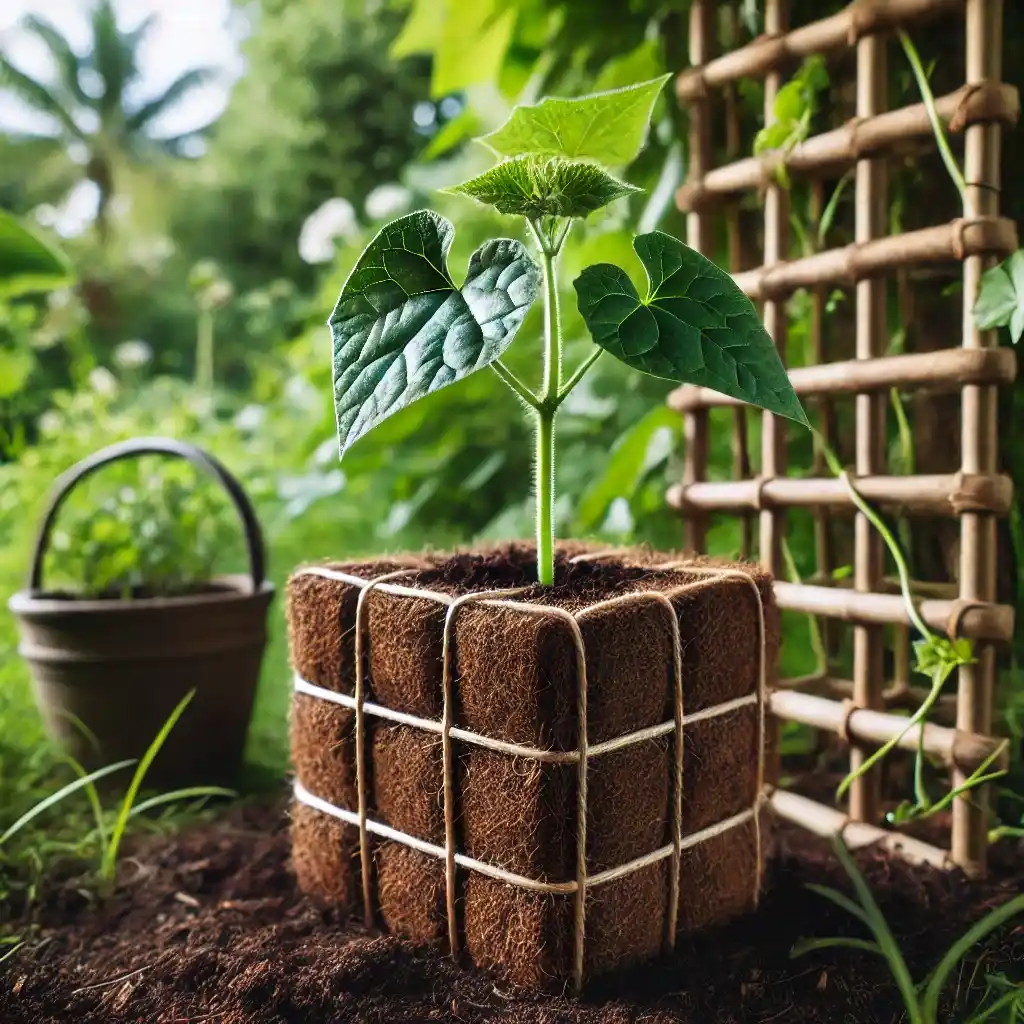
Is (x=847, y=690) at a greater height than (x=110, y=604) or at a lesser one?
lesser

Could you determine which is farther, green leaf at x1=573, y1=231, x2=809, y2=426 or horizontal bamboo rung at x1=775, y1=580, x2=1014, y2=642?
horizontal bamboo rung at x1=775, y1=580, x2=1014, y2=642

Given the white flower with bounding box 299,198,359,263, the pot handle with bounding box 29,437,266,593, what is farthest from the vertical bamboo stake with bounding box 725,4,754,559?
the white flower with bounding box 299,198,359,263

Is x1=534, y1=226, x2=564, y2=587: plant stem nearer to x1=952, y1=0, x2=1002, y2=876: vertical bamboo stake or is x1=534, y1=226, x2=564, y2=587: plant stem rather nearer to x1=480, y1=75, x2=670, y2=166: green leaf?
x1=480, y1=75, x2=670, y2=166: green leaf

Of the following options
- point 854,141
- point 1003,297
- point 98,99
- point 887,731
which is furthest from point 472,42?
point 98,99

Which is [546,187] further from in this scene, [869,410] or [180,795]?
[180,795]

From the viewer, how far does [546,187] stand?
65 centimetres

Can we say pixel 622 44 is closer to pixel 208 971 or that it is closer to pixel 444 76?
pixel 444 76

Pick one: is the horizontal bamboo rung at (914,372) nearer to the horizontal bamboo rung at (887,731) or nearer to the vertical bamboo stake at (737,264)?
the vertical bamboo stake at (737,264)

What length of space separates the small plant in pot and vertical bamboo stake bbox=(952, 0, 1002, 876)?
0.68 feet

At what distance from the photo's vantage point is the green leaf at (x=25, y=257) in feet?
4.48

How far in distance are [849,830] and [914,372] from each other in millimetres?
451

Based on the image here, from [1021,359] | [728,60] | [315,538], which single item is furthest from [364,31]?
[1021,359]

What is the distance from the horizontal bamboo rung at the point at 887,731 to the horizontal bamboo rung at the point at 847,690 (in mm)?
26

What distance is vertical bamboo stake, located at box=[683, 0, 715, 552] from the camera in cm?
107
